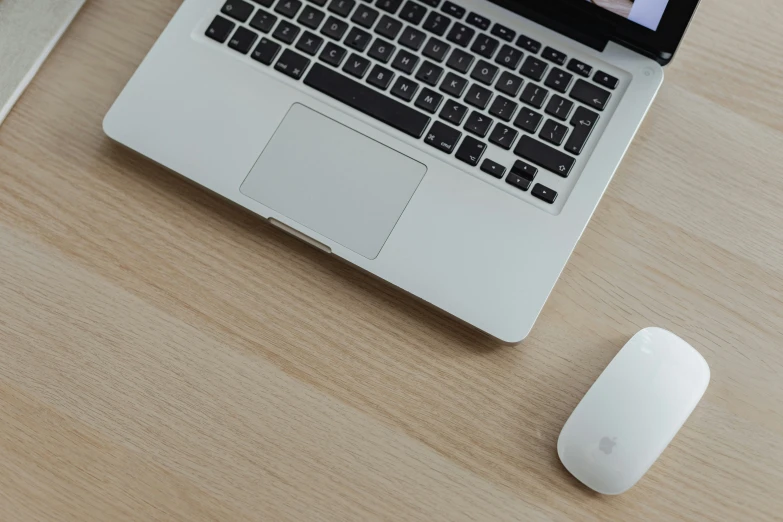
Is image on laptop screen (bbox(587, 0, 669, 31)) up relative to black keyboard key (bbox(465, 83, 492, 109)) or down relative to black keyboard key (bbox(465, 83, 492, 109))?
up

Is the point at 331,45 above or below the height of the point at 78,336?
above

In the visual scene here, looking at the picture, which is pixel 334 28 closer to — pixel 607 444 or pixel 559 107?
pixel 559 107

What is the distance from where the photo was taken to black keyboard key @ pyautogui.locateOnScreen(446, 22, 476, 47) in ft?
1.95

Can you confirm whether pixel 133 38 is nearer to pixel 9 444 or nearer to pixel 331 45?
pixel 331 45

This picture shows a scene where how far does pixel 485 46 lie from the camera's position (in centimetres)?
59

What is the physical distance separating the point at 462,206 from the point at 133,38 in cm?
33

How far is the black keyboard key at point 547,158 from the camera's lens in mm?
565

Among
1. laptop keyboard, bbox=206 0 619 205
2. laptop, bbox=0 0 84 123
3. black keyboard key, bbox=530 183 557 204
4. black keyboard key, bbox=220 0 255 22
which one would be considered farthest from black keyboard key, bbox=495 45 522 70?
laptop, bbox=0 0 84 123

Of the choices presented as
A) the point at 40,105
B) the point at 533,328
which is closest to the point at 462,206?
the point at 533,328

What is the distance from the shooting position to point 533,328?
1.88 ft

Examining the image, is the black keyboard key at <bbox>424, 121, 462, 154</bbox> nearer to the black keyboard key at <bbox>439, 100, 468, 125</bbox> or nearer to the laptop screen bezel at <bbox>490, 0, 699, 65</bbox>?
the black keyboard key at <bbox>439, 100, 468, 125</bbox>

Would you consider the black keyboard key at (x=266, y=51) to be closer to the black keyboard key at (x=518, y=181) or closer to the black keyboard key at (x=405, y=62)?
the black keyboard key at (x=405, y=62)

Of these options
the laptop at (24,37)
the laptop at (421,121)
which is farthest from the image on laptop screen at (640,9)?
the laptop at (24,37)

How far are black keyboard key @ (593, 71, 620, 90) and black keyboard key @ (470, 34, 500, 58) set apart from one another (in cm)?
9
